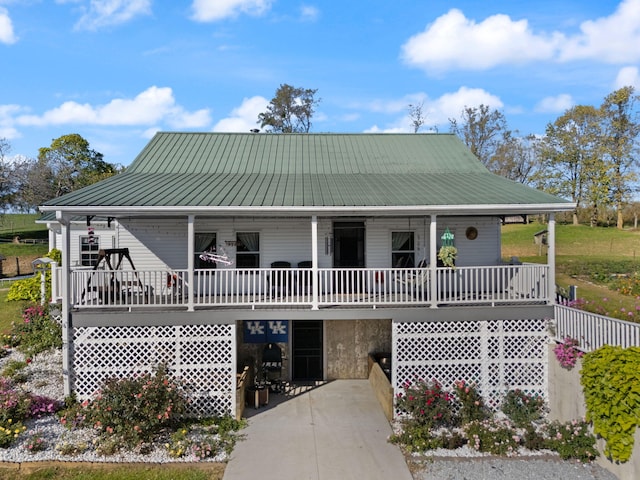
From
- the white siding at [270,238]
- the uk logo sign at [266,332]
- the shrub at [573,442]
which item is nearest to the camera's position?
the shrub at [573,442]

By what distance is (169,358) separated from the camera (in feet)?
33.6

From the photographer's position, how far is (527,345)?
10438 millimetres

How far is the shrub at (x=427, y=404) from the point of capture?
9188 millimetres

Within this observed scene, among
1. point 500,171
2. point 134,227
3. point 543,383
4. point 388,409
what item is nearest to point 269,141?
point 134,227

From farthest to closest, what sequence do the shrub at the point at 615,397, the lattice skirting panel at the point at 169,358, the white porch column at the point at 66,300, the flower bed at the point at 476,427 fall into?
the lattice skirting panel at the point at 169,358 → the white porch column at the point at 66,300 → the flower bed at the point at 476,427 → the shrub at the point at 615,397

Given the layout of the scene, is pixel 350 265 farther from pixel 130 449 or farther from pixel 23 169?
pixel 23 169

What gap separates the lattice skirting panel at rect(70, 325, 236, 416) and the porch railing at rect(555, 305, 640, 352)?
26.4 ft

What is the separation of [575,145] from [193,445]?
40.5 metres

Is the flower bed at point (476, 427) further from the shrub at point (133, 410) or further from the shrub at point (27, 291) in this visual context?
the shrub at point (27, 291)

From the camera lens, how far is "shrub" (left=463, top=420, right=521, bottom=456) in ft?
28.2

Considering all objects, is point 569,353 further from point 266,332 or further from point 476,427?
point 266,332

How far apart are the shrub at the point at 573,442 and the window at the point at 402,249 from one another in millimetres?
5863

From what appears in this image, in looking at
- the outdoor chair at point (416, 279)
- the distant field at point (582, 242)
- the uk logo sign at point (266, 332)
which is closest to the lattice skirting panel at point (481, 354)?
the outdoor chair at point (416, 279)

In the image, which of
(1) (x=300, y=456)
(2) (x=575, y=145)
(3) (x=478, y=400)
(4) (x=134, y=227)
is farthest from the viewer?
(2) (x=575, y=145)
